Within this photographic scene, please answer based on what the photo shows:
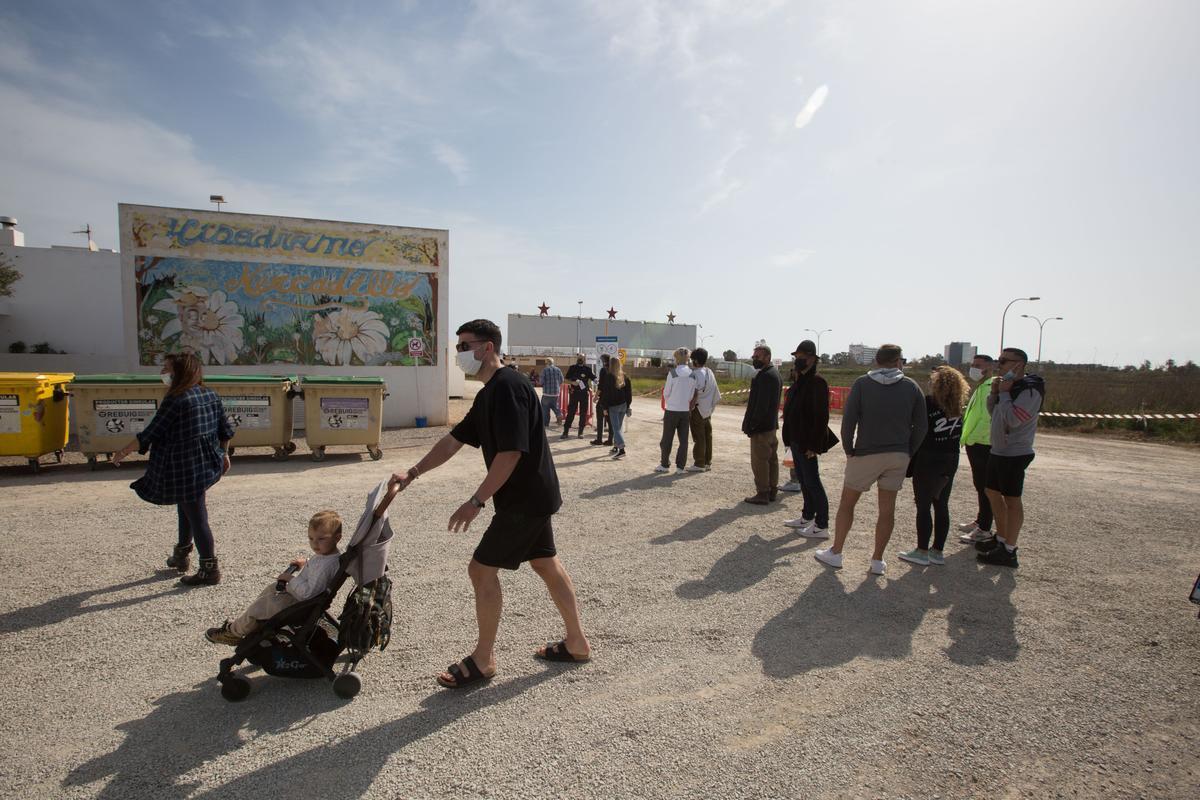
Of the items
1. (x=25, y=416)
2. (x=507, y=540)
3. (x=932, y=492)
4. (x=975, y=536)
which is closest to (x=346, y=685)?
(x=507, y=540)

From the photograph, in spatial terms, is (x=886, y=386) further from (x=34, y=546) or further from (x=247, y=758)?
(x=34, y=546)

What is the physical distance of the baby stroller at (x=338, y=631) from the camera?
3082 mm

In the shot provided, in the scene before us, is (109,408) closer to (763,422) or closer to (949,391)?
(763,422)

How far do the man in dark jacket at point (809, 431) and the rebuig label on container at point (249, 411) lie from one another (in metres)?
8.04

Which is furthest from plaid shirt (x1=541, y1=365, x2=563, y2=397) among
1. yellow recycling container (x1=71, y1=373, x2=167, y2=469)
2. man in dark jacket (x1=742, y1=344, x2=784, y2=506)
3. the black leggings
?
the black leggings

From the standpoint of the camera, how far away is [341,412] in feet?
33.1

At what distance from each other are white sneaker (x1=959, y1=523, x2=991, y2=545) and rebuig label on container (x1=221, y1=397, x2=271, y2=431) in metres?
9.75

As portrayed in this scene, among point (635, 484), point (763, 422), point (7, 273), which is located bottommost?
point (635, 484)

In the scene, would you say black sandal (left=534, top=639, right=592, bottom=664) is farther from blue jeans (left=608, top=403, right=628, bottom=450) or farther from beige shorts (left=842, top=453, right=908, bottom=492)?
blue jeans (left=608, top=403, right=628, bottom=450)

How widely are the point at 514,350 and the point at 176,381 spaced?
47990 millimetres

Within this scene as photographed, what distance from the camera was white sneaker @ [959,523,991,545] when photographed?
6122mm

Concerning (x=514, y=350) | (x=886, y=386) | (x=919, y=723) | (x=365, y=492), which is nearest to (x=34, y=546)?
(x=365, y=492)

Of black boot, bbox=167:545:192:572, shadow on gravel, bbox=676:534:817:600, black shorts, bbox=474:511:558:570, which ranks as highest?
black shorts, bbox=474:511:558:570

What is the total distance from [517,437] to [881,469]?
336cm
